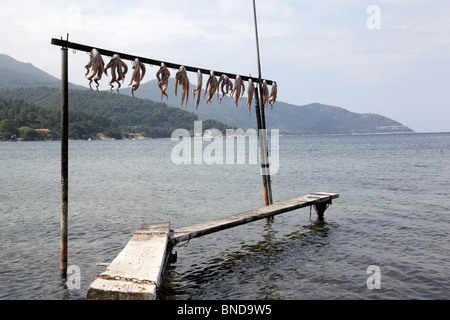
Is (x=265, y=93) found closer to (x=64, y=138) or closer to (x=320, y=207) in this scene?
(x=320, y=207)

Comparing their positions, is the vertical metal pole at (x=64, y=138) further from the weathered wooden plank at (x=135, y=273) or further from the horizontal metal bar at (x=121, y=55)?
the weathered wooden plank at (x=135, y=273)

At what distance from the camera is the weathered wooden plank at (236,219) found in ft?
28.7

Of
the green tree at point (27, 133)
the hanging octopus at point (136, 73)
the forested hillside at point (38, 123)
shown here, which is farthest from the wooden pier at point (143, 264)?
the green tree at point (27, 133)

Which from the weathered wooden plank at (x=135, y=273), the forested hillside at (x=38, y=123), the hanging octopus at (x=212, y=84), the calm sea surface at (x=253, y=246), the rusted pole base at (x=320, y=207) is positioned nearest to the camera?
the weathered wooden plank at (x=135, y=273)

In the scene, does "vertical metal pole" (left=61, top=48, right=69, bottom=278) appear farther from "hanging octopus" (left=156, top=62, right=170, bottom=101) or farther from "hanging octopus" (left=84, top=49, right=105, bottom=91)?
"hanging octopus" (left=156, top=62, right=170, bottom=101)

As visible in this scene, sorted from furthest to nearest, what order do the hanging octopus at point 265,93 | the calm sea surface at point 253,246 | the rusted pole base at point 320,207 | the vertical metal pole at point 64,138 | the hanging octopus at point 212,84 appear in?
the rusted pole base at point 320,207 < the hanging octopus at point 265,93 < the hanging octopus at point 212,84 < the calm sea surface at point 253,246 < the vertical metal pole at point 64,138

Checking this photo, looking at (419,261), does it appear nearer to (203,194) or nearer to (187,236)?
(187,236)

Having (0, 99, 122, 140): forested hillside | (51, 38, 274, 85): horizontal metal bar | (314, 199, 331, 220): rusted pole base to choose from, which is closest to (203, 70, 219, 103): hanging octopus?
(51, 38, 274, 85): horizontal metal bar

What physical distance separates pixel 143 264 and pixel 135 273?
0.45 m

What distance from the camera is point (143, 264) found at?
6020 mm

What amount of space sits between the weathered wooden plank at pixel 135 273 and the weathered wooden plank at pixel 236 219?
0.95 metres

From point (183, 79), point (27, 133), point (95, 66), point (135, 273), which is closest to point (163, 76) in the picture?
point (183, 79)

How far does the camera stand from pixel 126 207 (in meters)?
17.5

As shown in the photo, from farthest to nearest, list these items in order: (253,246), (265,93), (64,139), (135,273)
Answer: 1. (265,93)
2. (253,246)
3. (64,139)
4. (135,273)
